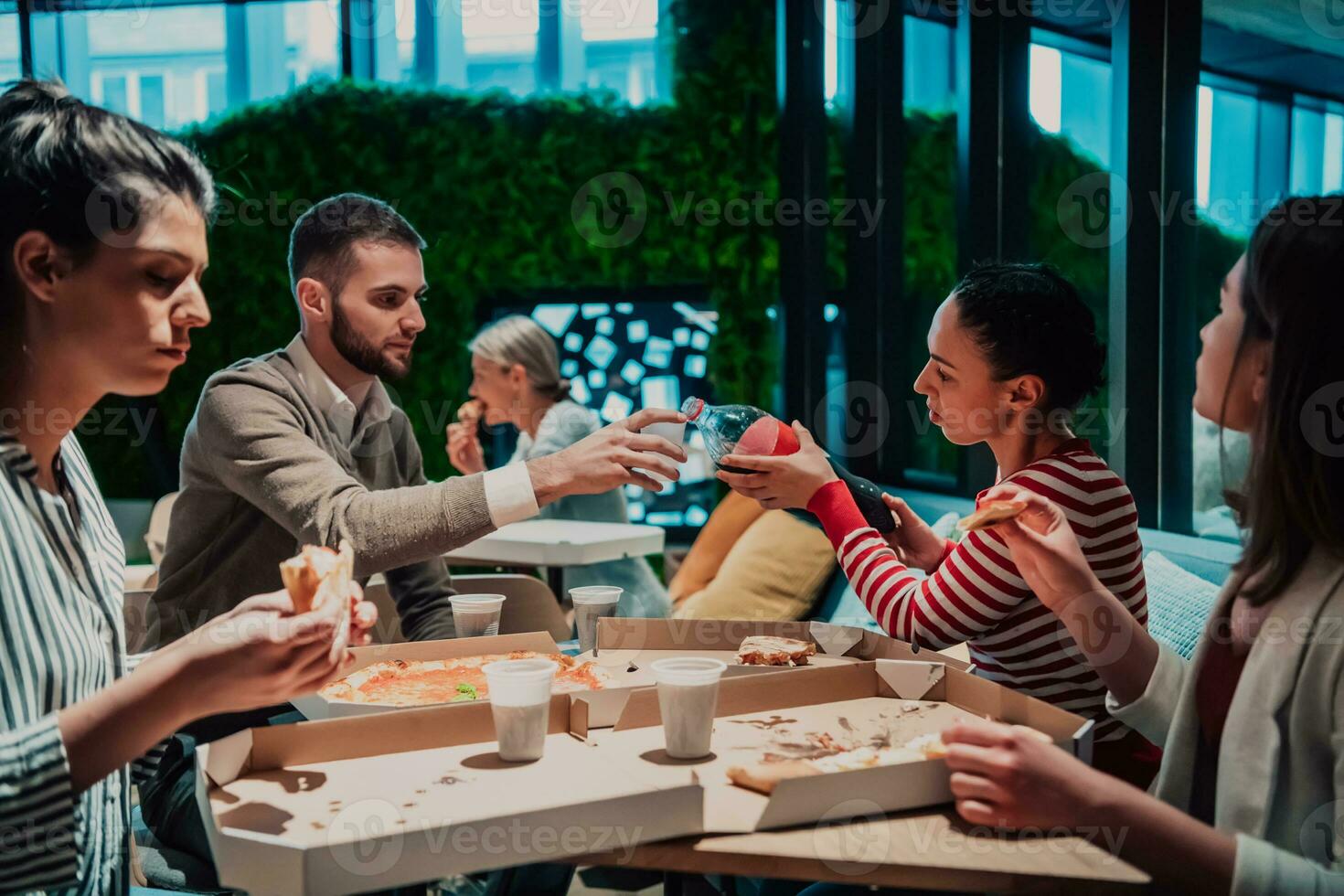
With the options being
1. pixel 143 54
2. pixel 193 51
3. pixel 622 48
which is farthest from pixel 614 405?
pixel 143 54

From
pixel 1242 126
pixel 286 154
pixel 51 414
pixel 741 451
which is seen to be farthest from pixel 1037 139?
pixel 286 154

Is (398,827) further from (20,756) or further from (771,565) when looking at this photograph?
(771,565)

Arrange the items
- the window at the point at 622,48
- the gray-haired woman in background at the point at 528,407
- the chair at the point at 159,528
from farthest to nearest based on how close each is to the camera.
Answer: the window at the point at 622,48
the chair at the point at 159,528
the gray-haired woman in background at the point at 528,407

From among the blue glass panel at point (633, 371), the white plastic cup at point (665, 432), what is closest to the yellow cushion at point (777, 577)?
the white plastic cup at point (665, 432)

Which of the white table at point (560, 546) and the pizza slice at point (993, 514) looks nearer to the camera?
the pizza slice at point (993, 514)

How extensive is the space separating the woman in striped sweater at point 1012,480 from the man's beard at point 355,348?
897 mm

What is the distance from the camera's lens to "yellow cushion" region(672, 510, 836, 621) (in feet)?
11.4

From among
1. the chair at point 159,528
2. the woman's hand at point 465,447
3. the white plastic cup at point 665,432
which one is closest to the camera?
the white plastic cup at point 665,432

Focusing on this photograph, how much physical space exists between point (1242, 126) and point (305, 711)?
2.58 meters

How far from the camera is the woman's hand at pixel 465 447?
4.28 m

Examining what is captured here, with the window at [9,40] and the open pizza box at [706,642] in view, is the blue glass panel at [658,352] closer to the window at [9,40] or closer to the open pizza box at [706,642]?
the window at [9,40]

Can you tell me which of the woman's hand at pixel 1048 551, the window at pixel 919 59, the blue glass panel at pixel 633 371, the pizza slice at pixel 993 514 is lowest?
the woman's hand at pixel 1048 551

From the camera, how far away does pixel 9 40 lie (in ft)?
21.4

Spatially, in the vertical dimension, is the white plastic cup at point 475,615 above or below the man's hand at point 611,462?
below
